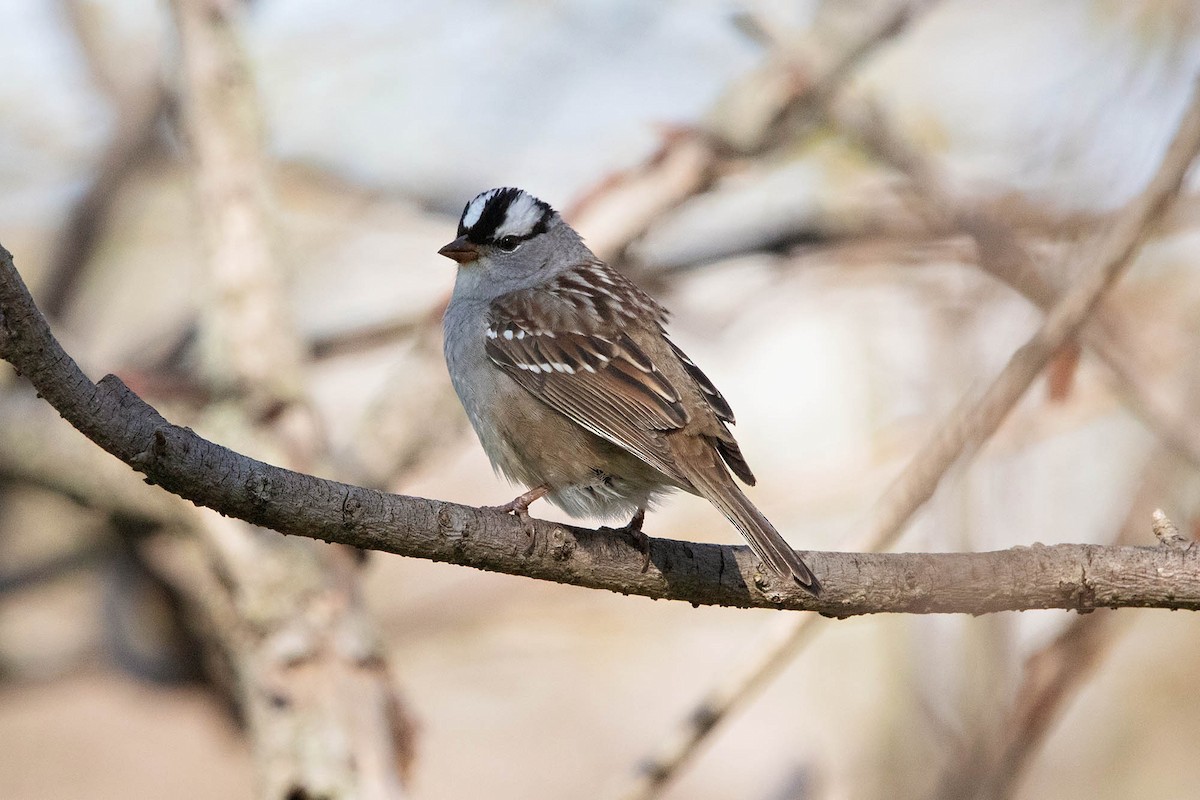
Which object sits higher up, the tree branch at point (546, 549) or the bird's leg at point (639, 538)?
the bird's leg at point (639, 538)

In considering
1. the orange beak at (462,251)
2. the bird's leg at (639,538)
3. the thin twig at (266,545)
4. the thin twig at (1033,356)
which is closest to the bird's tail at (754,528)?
the bird's leg at (639,538)

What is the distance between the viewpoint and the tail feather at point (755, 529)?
292 centimetres

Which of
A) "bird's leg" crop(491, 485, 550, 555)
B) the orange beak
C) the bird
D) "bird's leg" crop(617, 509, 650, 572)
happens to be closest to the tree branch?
"bird's leg" crop(617, 509, 650, 572)

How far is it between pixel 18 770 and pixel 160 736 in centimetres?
68

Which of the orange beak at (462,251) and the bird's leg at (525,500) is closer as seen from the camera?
the bird's leg at (525,500)

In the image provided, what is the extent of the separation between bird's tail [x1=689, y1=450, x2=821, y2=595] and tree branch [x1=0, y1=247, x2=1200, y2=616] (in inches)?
4.0

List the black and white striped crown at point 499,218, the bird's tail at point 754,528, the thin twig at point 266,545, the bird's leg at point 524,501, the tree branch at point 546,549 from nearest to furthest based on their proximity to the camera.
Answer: the tree branch at point 546,549 → the bird's tail at point 754,528 → the bird's leg at point 524,501 → the thin twig at point 266,545 → the black and white striped crown at point 499,218

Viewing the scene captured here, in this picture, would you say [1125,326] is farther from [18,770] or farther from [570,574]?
[18,770]

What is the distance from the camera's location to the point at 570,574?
2998 mm

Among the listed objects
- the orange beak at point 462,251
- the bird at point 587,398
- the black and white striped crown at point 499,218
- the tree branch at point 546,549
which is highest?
the black and white striped crown at point 499,218

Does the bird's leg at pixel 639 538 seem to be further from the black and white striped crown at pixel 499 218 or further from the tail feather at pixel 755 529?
the black and white striped crown at pixel 499 218

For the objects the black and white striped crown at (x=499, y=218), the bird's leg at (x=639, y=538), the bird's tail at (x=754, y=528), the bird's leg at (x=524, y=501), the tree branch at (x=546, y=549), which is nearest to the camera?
the tree branch at (x=546, y=549)

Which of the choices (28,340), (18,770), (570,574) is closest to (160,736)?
(18,770)

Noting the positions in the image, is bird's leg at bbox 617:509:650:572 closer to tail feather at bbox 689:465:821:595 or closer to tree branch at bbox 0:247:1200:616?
tree branch at bbox 0:247:1200:616
